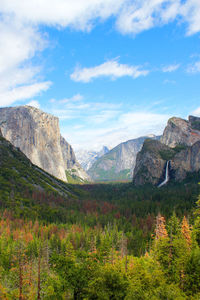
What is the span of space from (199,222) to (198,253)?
11.2 ft

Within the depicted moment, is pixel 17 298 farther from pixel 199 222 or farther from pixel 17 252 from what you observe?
pixel 199 222

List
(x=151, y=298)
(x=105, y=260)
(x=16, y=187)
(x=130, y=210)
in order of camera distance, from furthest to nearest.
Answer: (x=16, y=187), (x=130, y=210), (x=105, y=260), (x=151, y=298)

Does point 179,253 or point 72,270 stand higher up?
point 179,253

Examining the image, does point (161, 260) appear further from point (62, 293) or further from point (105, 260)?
point (105, 260)

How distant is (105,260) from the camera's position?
155ft

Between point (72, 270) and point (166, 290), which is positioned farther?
point (72, 270)

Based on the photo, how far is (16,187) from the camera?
170 m

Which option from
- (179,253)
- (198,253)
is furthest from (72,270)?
(198,253)

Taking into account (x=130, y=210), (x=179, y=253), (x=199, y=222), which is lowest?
(x=130, y=210)

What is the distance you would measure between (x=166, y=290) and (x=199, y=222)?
8.32 metres

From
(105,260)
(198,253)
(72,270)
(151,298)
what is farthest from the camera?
(105,260)

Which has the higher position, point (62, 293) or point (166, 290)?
point (166, 290)

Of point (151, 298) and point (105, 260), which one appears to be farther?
point (105, 260)

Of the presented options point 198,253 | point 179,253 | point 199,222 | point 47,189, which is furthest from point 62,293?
point 47,189
